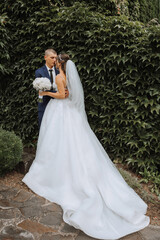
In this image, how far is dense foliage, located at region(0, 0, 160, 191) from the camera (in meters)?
3.97

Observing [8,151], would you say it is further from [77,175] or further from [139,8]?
[139,8]

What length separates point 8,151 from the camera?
375cm

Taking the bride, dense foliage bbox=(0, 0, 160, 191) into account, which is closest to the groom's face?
dense foliage bbox=(0, 0, 160, 191)

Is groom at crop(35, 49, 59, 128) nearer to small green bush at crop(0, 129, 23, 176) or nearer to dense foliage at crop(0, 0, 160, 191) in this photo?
dense foliage at crop(0, 0, 160, 191)

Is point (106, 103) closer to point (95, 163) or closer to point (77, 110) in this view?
point (77, 110)

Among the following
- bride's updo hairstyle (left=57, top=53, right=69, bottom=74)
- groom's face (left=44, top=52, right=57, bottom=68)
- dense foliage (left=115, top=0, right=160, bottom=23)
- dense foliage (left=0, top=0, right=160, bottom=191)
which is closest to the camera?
bride's updo hairstyle (left=57, top=53, right=69, bottom=74)

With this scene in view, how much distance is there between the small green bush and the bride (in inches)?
17.9

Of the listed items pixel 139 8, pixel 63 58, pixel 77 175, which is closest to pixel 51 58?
pixel 63 58

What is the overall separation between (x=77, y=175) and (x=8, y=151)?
1353mm

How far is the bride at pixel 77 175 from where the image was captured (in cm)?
267

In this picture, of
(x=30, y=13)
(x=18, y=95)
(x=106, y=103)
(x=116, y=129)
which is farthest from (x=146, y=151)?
(x=30, y=13)

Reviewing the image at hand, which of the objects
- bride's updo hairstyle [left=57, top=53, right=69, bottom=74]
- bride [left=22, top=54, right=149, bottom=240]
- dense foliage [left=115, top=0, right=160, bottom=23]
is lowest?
bride [left=22, top=54, right=149, bottom=240]

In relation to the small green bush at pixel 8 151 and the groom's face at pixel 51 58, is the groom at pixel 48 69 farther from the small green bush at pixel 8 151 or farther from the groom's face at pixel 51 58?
the small green bush at pixel 8 151

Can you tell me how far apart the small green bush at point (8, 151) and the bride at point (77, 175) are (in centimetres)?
45
